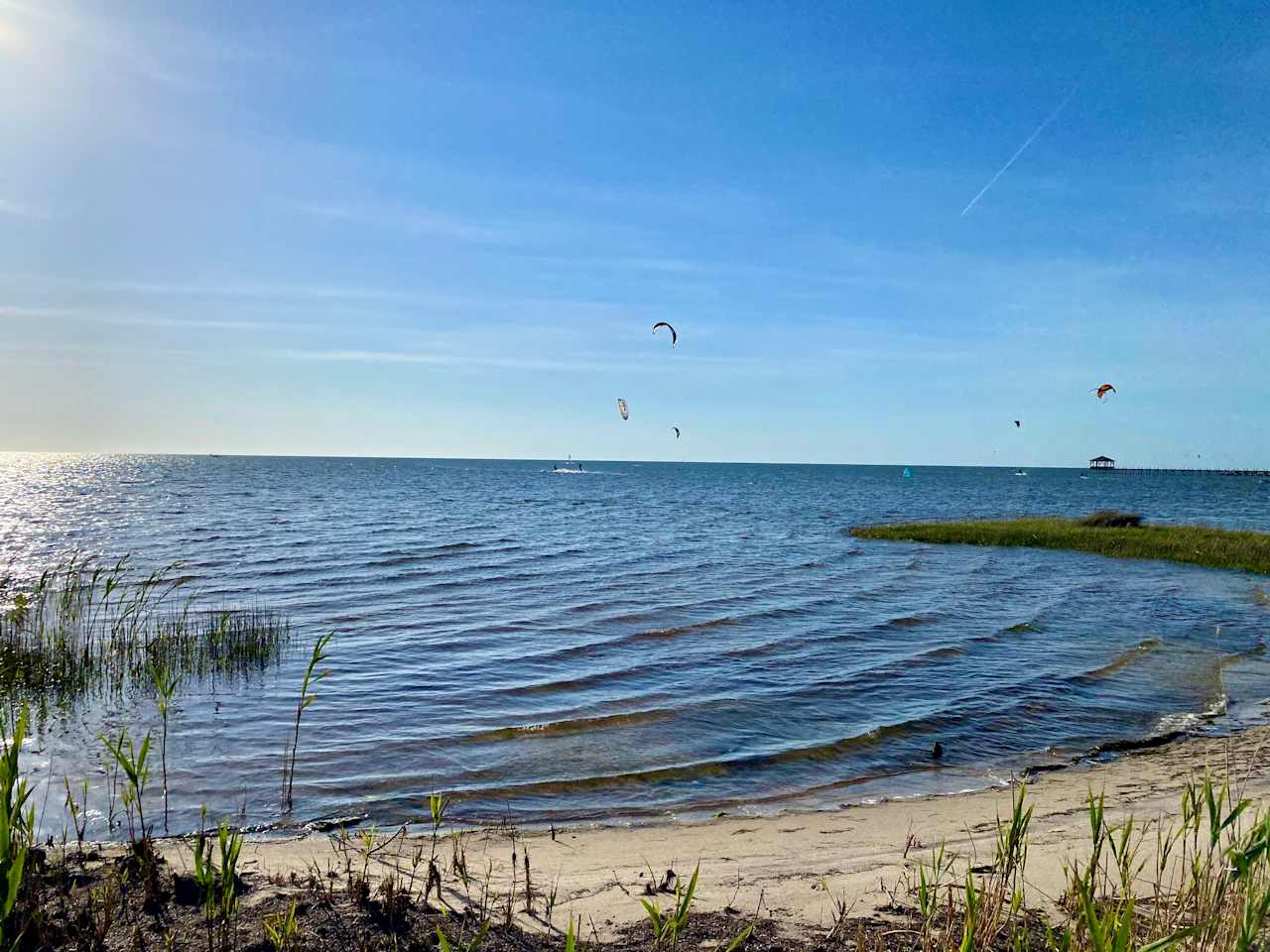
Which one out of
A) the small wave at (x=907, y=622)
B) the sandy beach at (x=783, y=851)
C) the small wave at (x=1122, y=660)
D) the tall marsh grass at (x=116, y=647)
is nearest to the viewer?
the sandy beach at (x=783, y=851)

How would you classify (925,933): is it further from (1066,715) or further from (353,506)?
(353,506)

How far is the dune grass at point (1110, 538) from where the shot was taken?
37.0 metres

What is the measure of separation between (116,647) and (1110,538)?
43202 mm

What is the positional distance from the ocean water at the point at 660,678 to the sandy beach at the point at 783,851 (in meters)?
0.79

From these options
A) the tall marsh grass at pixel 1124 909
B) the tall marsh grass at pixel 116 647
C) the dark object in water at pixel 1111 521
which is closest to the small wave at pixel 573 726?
the tall marsh grass at pixel 116 647

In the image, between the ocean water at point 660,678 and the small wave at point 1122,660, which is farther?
the small wave at point 1122,660

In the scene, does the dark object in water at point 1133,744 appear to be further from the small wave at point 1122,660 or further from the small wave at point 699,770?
the small wave at point 1122,660

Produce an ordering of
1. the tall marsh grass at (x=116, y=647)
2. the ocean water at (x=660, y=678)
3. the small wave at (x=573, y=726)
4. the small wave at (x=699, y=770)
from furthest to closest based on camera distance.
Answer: the tall marsh grass at (x=116, y=647), the small wave at (x=573, y=726), the ocean water at (x=660, y=678), the small wave at (x=699, y=770)

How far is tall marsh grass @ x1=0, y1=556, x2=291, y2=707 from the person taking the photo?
546 inches

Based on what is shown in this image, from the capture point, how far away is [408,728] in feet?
40.1

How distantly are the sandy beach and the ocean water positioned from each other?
787 millimetres

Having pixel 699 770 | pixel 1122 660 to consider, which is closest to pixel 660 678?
pixel 699 770

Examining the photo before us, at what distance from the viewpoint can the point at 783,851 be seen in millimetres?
7922

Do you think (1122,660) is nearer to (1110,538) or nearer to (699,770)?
(699,770)
